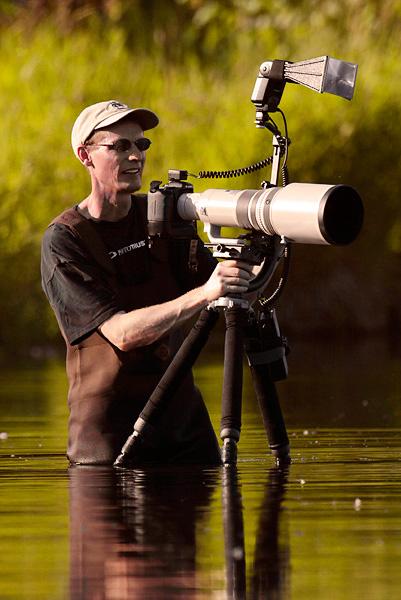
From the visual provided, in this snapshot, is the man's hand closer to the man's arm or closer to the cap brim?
the man's arm

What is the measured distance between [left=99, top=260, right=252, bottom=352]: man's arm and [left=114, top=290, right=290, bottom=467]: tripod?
0.21 ft

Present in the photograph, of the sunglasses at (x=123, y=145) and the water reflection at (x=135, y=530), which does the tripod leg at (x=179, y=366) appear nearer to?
the water reflection at (x=135, y=530)

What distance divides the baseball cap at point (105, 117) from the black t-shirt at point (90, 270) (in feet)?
1.03

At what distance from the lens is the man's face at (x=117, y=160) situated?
29.3 ft

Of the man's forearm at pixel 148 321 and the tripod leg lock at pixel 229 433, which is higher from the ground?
the man's forearm at pixel 148 321

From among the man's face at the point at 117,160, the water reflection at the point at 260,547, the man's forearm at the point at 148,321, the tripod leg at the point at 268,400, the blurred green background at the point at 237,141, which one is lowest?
the water reflection at the point at 260,547

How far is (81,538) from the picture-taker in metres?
7.36

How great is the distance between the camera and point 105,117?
8977 millimetres

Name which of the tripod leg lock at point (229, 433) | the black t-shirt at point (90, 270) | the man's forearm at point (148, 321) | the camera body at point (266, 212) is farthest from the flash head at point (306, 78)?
the tripod leg lock at point (229, 433)

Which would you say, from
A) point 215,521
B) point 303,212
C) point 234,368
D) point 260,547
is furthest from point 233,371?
point 260,547

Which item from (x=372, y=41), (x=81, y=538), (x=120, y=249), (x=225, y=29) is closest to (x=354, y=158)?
(x=372, y=41)

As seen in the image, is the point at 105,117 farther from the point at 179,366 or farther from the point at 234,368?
the point at 234,368

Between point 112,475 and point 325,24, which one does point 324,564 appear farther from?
point 325,24

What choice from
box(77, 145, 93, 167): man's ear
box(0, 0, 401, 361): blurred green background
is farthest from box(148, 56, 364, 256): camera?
box(0, 0, 401, 361): blurred green background
